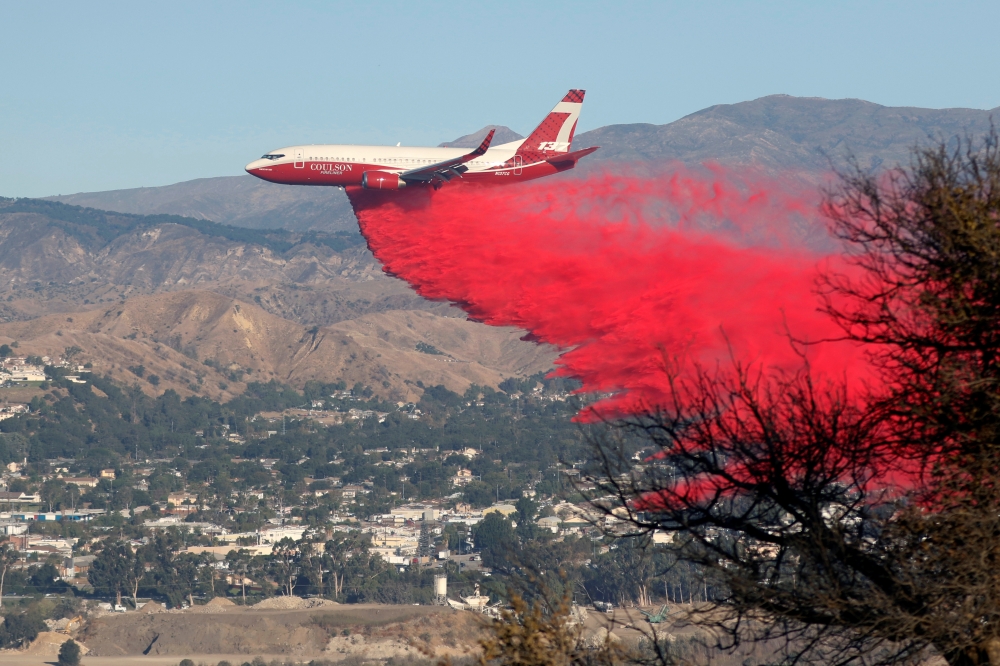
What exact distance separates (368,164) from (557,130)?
447 inches

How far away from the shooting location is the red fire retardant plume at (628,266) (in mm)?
37500

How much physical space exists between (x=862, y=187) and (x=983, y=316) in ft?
12.5

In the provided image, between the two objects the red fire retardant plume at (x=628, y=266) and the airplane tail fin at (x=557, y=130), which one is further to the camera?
the airplane tail fin at (x=557, y=130)

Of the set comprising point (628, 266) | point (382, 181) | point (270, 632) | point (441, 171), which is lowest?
point (270, 632)

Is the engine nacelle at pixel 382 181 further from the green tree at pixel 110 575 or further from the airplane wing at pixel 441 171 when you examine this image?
the green tree at pixel 110 575

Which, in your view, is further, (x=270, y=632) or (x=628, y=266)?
(x=270, y=632)

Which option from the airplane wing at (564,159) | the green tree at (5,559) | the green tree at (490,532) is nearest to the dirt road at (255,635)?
the green tree at (5,559)

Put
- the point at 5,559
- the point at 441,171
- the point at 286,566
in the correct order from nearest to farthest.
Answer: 1. the point at 441,171
2. the point at 286,566
3. the point at 5,559

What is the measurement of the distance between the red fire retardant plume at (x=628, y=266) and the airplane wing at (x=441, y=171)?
1636 mm

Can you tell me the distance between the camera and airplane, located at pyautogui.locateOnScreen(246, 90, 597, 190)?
65688mm

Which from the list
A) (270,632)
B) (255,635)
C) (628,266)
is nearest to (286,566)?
(255,635)

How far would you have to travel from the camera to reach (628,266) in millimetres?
44594

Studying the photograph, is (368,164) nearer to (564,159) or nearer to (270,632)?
(564,159)

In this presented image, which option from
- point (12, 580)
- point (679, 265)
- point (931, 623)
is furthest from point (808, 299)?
point (12, 580)
